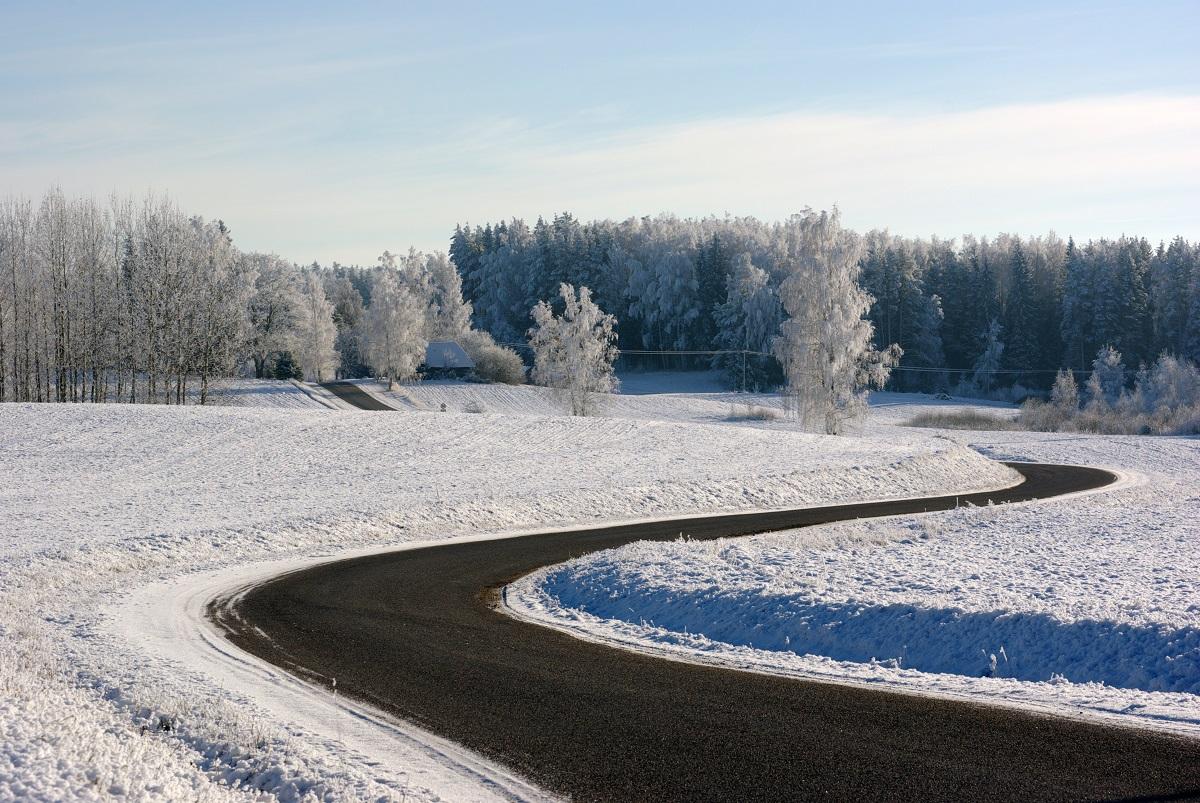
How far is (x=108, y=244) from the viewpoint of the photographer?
230 feet

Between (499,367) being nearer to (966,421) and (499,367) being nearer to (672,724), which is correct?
(966,421)

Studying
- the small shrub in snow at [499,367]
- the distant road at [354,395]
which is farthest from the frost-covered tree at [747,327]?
the distant road at [354,395]

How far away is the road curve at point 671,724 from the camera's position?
807 cm

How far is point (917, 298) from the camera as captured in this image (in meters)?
127

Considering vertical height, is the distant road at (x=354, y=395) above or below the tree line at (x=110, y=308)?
below

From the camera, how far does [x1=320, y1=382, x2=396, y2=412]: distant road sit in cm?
8938

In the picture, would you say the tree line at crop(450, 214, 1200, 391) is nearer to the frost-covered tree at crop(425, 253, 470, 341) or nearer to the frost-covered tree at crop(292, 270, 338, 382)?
the frost-covered tree at crop(425, 253, 470, 341)

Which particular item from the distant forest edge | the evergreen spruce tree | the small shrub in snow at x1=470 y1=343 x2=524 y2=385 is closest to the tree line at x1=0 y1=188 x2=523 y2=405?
the distant forest edge

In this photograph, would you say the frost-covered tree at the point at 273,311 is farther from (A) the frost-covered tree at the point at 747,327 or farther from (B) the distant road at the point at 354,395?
(A) the frost-covered tree at the point at 747,327

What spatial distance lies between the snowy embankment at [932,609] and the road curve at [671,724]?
3.03 feet

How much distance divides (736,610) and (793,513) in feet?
58.2

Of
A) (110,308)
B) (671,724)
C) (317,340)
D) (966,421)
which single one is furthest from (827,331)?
(317,340)

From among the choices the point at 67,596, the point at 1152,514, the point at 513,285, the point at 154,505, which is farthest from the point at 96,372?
the point at 513,285

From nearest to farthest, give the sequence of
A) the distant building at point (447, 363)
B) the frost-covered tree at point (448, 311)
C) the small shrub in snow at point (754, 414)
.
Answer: the small shrub in snow at point (754, 414) < the distant building at point (447, 363) < the frost-covered tree at point (448, 311)
